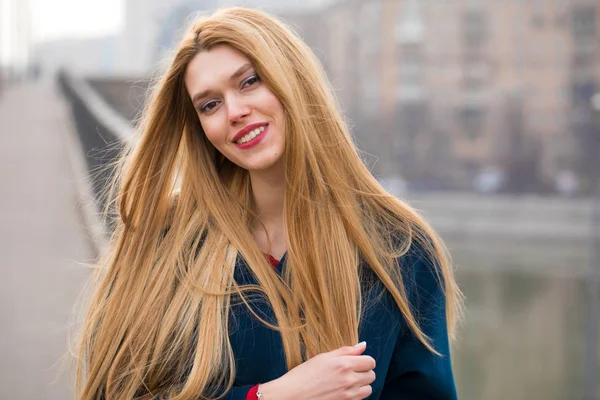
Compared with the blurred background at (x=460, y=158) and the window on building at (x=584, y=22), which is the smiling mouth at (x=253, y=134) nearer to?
the blurred background at (x=460, y=158)

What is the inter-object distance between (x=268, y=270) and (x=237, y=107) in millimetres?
A: 380

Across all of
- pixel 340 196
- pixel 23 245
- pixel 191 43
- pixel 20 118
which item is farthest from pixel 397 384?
pixel 20 118

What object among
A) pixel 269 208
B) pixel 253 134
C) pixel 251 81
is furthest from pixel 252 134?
pixel 269 208

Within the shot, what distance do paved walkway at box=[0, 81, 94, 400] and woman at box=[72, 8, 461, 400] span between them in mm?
462

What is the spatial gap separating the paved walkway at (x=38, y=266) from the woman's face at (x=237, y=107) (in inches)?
30.9

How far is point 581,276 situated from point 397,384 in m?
22.7

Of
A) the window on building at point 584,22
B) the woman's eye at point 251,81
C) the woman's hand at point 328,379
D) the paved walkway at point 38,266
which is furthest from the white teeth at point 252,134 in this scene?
the window on building at point 584,22

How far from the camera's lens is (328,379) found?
163 centimetres

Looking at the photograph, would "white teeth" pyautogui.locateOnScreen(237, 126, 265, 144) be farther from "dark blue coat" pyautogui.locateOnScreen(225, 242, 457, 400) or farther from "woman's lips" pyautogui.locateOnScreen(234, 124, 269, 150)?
"dark blue coat" pyautogui.locateOnScreen(225, 242, 457, 400)

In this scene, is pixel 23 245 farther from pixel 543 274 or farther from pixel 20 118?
pixel 543 274

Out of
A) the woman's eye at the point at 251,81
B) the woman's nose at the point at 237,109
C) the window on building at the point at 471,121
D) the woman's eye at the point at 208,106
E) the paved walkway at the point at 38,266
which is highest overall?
the woman's eye at the point at 251,81

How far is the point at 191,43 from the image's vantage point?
1.78 metres

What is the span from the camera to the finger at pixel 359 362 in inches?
64.7

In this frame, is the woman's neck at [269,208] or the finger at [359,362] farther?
the woman's neck at [269,208]
